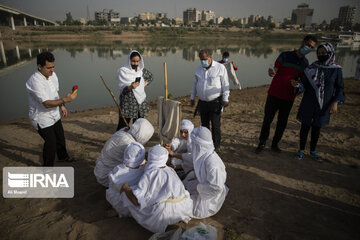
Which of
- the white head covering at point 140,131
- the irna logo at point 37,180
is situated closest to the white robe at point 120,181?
the white head covering at point 140,131

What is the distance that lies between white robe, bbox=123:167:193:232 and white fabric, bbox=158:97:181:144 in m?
1.29

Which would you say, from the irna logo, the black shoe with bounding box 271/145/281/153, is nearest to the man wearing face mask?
the irna logo

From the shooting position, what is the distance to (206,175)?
8.15 ft

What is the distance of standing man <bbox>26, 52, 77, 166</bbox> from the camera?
3141mm

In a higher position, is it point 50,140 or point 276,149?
point 50,140

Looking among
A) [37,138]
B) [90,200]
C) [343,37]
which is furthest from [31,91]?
[343,37]

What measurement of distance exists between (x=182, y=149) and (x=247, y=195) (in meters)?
1.14

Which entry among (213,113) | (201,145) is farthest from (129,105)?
(201,145)

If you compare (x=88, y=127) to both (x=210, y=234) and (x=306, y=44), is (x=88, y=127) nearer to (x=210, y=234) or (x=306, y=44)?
(x=210, y=234)

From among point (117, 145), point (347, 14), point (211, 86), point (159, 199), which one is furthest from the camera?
point (347, 14)

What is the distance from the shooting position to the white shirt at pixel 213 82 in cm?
391

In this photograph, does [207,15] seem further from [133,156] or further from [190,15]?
[133,156]

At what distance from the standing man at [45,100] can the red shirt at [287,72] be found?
10.7 feet

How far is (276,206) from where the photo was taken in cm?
297
